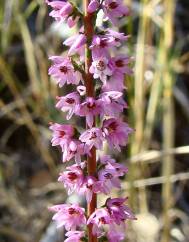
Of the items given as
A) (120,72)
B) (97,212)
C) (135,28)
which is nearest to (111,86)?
(120,72)

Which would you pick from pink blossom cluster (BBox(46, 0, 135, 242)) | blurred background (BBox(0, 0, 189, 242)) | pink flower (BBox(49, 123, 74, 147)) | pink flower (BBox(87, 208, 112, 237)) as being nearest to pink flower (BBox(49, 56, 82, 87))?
pink blossom cluster (BBox(46, 0, 135, 242))

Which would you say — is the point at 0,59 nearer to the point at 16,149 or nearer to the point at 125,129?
the point at 16,149

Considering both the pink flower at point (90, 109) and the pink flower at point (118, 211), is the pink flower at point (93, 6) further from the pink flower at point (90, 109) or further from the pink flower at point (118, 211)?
the pink flower at point (118, 211)

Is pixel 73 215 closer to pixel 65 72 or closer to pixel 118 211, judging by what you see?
pixel 118 211

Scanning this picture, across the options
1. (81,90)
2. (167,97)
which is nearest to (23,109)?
(167,97)

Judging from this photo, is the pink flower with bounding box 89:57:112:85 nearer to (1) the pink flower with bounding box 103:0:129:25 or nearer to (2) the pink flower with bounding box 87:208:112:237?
(1) the pink flower with bounding box 103:0:129:25

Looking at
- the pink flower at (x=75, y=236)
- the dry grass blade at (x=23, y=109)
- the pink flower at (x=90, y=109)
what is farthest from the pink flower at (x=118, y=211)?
the dry grass blade at (x=23, y=109)
